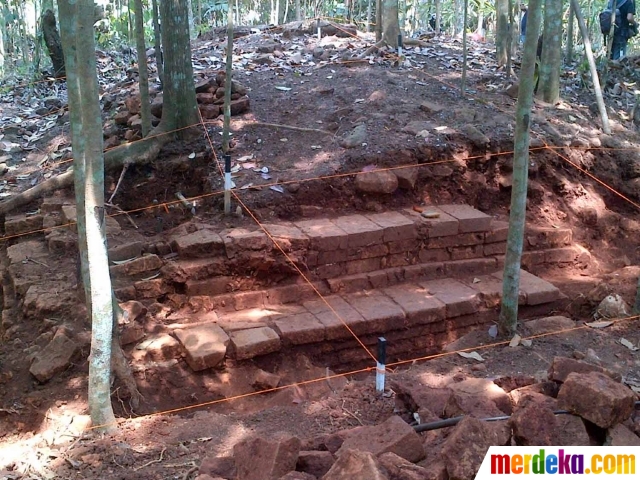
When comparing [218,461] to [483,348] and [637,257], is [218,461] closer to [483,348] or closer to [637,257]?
[483,348]

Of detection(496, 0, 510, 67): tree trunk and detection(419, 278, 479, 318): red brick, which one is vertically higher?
detection(496, 0, 510, 67): tree trunk

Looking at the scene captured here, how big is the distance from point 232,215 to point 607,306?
377 cm

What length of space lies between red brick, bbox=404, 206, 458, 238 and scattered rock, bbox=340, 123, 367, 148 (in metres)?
1.15

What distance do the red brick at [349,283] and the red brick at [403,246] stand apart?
16.6 inches

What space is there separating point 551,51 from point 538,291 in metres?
4.17

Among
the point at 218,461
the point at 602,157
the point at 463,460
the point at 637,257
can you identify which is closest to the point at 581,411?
the point at 463,460

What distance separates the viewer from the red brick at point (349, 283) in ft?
20.5

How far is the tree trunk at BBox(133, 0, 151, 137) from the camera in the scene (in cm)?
735

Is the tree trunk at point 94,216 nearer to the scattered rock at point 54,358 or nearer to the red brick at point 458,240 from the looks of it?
the scattered rock at point 54,358

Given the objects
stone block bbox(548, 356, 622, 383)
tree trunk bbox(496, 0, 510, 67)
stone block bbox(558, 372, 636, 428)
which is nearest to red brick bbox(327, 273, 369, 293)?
stone block bbox(548, 356, 622, 383)

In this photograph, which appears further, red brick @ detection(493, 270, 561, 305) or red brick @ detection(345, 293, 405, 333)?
red brick @ detection(493, 270, 561, 305)

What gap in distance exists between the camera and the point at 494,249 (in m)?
7.06

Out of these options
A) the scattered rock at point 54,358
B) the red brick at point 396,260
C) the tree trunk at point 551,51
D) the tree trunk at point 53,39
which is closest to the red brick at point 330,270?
the red brick at point 396,260

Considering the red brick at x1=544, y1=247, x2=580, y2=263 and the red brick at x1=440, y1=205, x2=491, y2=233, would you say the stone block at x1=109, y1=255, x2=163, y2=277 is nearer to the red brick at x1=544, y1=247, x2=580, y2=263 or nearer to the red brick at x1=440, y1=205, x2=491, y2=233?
the red brick at x1=440, y1=205, x2=491, y2=233
